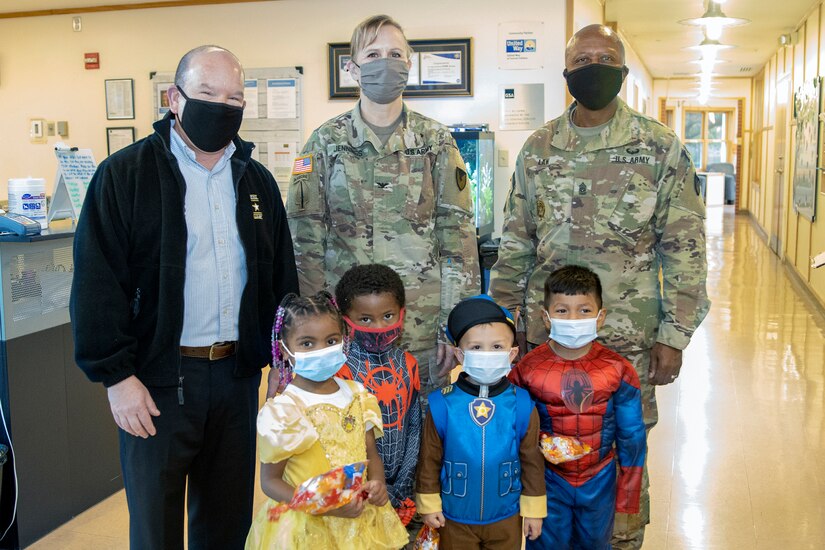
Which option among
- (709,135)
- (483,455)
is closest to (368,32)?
(483,455)

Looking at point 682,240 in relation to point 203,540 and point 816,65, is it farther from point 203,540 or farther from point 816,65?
point 816,65

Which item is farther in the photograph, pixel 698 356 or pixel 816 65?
pixel 816 65

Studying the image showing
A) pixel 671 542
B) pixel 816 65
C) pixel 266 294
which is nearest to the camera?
pixel 266 294

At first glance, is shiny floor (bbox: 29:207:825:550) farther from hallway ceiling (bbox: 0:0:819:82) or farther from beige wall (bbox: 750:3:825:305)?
hallway ceiling (bbox: 0:0:819:82)

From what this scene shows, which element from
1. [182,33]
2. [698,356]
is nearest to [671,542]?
[698,356]

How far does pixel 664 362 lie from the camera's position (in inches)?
88.9

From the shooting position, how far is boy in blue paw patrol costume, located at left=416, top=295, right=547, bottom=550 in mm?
1945

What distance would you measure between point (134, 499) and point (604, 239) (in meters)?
1.47

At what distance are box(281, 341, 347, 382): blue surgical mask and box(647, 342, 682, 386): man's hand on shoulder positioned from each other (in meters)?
1.04

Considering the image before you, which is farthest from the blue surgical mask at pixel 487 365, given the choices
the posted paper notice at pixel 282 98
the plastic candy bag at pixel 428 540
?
the posted paper notice at pixel 282 98

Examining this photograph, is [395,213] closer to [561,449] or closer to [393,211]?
[393,211]

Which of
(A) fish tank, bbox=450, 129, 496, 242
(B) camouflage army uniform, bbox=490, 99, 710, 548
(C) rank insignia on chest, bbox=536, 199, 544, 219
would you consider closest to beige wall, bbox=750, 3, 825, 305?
(A) fish tank, bbox=450, 129, 496, 242

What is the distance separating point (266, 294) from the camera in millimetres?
2051

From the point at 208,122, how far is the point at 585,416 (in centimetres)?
123
